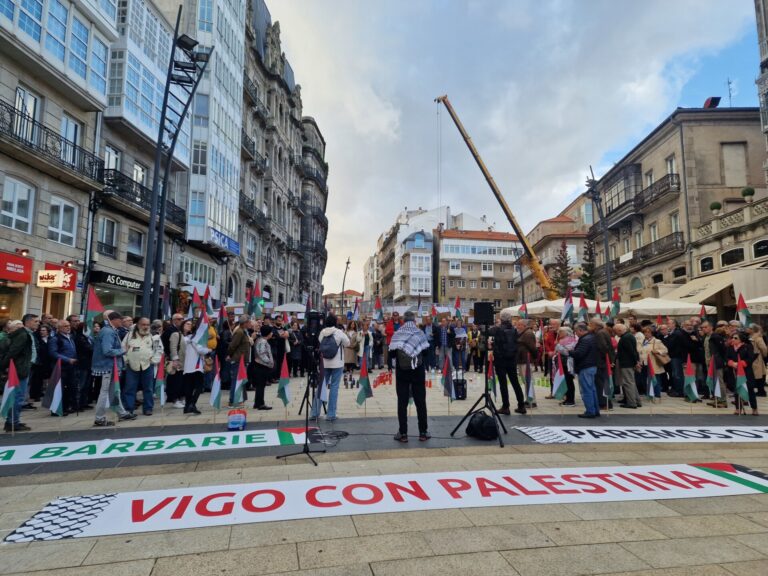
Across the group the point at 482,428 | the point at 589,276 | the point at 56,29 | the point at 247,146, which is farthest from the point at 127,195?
the point at 589,276

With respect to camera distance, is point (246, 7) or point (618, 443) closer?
point (618, 443)

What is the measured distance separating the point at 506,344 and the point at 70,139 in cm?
1926

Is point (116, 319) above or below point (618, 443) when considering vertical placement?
above

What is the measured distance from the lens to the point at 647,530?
380cm

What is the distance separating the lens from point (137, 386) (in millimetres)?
9008

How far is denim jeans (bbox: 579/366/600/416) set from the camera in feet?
29.3

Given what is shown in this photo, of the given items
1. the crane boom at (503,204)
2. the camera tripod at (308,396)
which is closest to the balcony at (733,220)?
the crane boom at (503,204)

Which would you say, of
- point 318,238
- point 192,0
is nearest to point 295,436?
point 192,0

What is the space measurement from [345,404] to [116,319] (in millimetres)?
4994

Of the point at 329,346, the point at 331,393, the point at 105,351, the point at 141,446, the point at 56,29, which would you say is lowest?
the point at 141,446

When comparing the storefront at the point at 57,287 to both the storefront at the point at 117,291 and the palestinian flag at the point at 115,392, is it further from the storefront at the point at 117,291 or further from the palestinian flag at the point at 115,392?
the palestinian flag at the point at 115,392

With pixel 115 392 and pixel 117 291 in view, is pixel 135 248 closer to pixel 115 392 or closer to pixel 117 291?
pixel 117 291

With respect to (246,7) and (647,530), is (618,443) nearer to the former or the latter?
(647,530)

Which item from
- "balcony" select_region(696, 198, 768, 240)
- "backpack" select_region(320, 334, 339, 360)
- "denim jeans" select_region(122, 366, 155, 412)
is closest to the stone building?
"balcony" select_region(696, 198, 768, 240)
